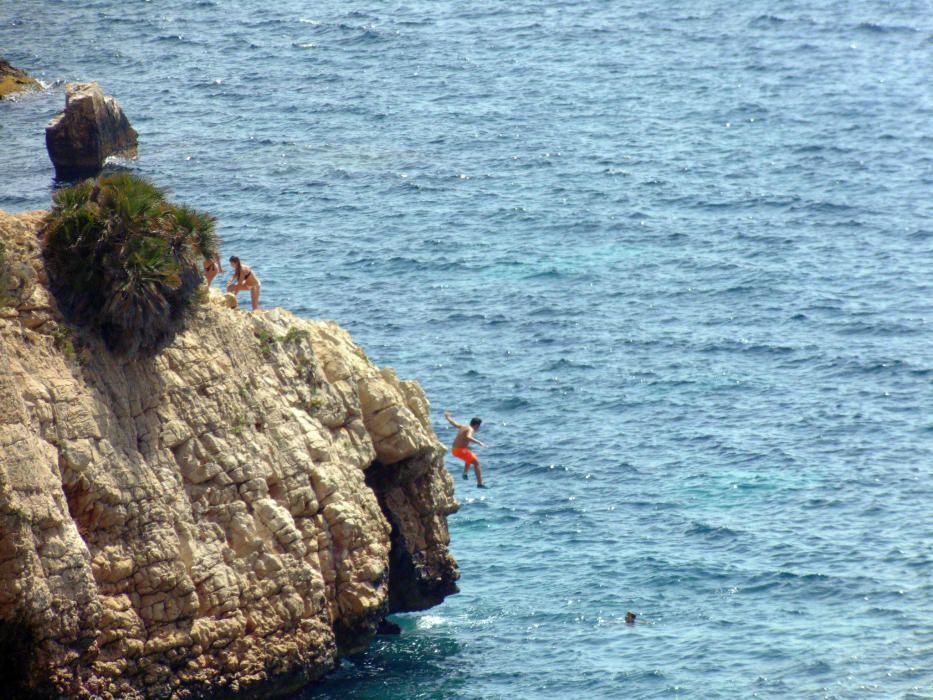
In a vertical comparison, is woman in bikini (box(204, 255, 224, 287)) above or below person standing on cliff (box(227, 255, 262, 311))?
above

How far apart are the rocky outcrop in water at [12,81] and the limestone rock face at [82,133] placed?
1512 centimetres

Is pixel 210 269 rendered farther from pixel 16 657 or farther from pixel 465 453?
pixel 16 657

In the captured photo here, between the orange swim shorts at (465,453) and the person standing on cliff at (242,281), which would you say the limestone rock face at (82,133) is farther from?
the orange swim shorts at (465,453)

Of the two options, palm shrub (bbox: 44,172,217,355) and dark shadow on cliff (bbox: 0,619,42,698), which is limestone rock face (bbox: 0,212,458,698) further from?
palm shrub (bbox: 44,172,217,355)

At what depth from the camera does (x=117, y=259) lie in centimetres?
3859

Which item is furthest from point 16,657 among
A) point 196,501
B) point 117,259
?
point 117,259

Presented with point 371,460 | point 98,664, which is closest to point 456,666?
point 371,460

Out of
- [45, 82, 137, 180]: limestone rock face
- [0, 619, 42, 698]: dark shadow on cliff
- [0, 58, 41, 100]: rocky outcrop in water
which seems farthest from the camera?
[0, 58, 41, 100]: rocky outcrop in water

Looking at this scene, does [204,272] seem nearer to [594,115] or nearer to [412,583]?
[412,583]

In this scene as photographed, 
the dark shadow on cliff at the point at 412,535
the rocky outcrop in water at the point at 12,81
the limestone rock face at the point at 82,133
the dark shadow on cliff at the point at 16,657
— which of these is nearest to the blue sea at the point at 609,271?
the rocky outcrop in water at the point at 12,81

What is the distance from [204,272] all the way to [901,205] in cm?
5222

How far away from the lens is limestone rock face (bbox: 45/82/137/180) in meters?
86.7

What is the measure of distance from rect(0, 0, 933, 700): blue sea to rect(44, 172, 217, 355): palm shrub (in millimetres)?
11410

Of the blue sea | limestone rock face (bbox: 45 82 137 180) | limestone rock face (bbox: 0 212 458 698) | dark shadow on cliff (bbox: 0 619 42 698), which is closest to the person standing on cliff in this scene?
limestone rock face (bbox: 0 212 458 698)
